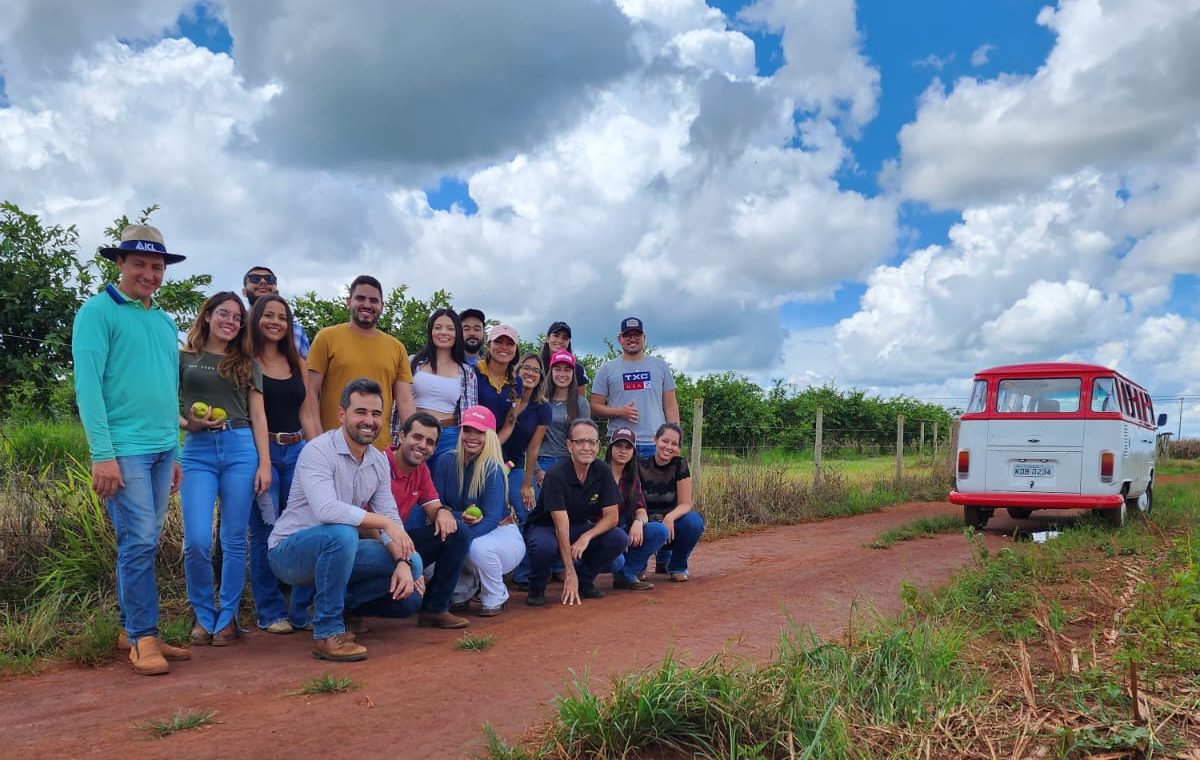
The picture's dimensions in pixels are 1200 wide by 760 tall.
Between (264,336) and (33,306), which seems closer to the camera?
(264,336)

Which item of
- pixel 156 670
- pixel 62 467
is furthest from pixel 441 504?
pixel 62 467

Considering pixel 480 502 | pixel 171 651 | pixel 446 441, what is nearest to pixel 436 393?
pixel 446 441

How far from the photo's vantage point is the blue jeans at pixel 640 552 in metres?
6.23

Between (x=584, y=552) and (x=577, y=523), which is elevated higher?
(x=577, y=523)

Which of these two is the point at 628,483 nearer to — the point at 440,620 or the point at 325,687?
the point at 440,620

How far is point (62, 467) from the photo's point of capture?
8.28 metres

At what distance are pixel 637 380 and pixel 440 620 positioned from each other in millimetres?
2736

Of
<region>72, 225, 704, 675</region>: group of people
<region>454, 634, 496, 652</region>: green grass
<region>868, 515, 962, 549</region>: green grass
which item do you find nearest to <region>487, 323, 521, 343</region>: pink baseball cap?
<region>72, 225, 704, 675</region>: group of people

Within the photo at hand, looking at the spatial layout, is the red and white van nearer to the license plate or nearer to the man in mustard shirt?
the license plate

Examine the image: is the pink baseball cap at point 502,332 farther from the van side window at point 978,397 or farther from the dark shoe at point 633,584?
the van side window at point 978,397

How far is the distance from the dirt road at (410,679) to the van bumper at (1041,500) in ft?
13.6

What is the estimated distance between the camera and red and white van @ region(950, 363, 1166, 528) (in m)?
9.62

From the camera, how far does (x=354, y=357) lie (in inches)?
209

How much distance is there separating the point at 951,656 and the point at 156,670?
3.61m
